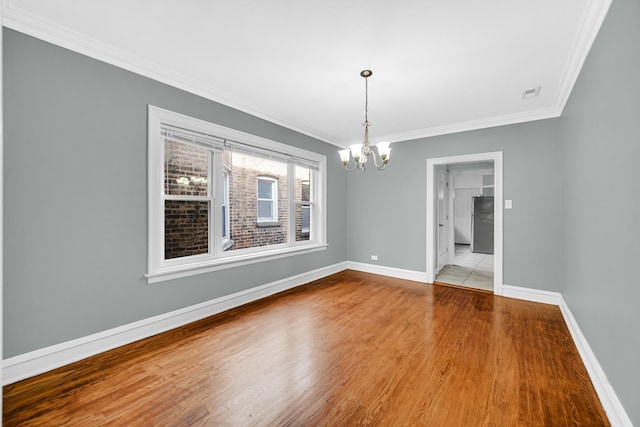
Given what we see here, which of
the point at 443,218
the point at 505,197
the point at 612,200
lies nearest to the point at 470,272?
the point at 443,218

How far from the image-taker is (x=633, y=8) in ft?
4.50

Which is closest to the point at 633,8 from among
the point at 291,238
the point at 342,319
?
the point at 342,319

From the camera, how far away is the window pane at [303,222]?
460cm

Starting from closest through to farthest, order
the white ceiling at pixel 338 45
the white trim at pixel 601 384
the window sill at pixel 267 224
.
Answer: the white trim at pixel 601 384 < the white ceiling at pixel 338 45 < the window sill at pixel 267 224

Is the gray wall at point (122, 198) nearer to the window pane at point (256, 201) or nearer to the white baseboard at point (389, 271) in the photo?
the window pane at point (256, 201)

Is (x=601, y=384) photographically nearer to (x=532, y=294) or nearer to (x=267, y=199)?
(x=532, y=294)

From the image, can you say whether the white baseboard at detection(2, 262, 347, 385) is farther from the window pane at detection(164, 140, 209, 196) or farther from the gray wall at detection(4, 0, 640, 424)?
the window pane at detection(164, 140, 209, 196)

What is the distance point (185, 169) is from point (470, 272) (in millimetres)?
5428

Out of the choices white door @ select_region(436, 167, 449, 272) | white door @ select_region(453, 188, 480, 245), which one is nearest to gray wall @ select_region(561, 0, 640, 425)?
white door @ select_region(436, 167, 449, 272)

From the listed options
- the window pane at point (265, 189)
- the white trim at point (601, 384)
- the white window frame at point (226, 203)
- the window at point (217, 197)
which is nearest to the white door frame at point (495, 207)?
the white trim at point (601, 384)

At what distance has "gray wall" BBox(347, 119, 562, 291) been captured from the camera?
358cm

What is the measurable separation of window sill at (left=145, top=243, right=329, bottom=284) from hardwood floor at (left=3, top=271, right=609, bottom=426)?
56 cm

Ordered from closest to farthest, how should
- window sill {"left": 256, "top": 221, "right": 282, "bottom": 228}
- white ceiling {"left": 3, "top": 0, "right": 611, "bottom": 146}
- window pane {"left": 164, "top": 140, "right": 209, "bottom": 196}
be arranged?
1. white ceiling {"left": 3, "top": 0, "right": 611, "bottom": 146}
2. window pane {"left": 164, "top": 140, "right": 209, "bottom": 196}
3. window sill {"left": 256, "top": 221, "right": 282, "bottom": 228}

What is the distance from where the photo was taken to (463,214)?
918 centimetres
